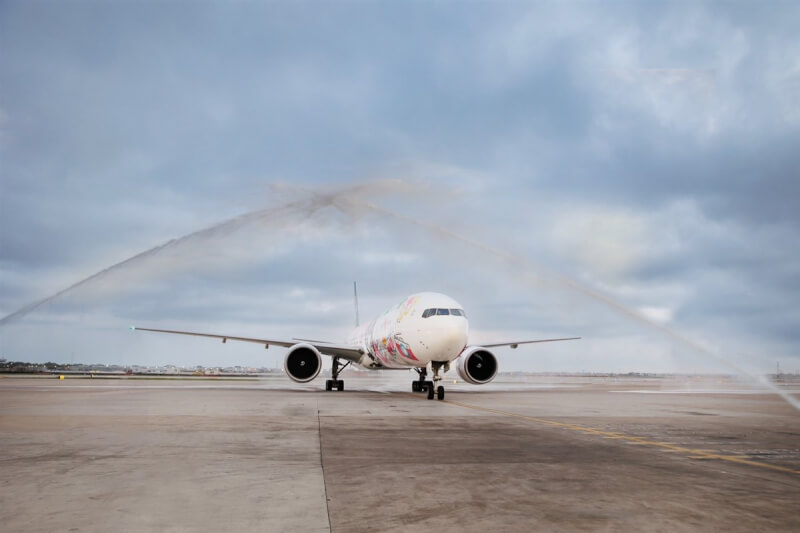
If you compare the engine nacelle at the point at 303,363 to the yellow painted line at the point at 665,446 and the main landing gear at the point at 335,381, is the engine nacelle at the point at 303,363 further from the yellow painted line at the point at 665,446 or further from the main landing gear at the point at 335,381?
the yellow painted line at the point at 665,446

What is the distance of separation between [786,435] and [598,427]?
360cm

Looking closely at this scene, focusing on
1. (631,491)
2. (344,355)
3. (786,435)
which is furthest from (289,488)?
(344,355)

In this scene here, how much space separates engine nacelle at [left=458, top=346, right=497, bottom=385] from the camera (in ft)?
84.1

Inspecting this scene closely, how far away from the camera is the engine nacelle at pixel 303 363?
27047 mm

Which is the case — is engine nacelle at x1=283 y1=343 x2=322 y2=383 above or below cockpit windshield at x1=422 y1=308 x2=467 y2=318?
below

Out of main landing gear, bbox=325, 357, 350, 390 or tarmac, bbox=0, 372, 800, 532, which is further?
main landing gear, bbox=325, 357, 350, 390

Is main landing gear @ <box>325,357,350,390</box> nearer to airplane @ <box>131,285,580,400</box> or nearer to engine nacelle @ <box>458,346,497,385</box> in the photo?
airplane @ <box>131,285,580,400</box>

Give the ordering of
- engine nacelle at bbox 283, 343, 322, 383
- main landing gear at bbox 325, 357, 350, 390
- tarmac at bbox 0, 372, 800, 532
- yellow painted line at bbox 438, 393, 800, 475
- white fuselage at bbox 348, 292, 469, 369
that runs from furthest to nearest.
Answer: main landing gear at bbox 325, 357, 350, 390 → engine nacelle at bbox 283, 343, 322, 383 → white fuselage at bbox 348, 292, 469, 369 → yellow painted line at bbox 438, 393, 800, 475 → tarmac at bbox 0, 372, 800, 532

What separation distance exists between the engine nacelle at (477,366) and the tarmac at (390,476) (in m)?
12.4

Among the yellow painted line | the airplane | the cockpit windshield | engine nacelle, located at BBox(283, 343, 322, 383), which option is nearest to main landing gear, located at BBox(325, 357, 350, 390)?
the airplane

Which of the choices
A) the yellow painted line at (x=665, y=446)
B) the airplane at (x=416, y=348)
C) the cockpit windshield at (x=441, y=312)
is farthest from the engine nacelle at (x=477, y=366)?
the yellow painted line at (x=665, y=446)

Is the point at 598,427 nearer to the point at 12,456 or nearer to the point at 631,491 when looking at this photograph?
the point at 631,491

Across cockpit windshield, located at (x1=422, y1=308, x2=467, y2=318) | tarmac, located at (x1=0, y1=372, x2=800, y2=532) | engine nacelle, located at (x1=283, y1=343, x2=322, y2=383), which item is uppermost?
Answer: cockpit windshield, located at (x1=422, y1=308, x2=467, y2=318)

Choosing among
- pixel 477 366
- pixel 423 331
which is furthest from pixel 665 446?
pixel 477 366
